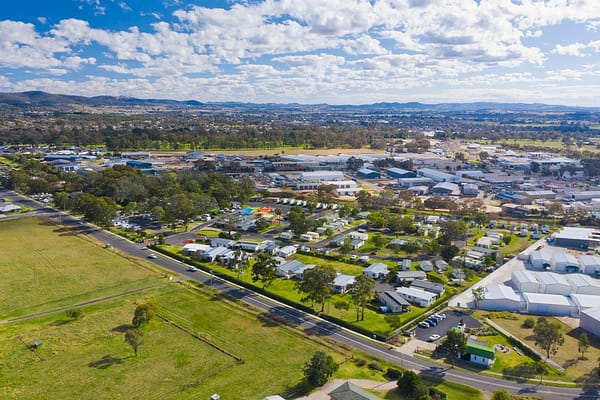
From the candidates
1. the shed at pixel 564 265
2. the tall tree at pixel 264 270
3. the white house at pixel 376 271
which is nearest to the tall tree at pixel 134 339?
the tall tree at pixel 264 270

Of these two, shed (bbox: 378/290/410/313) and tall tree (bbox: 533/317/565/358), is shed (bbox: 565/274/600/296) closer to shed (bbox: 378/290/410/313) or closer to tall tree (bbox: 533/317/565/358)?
tall tree (bbox: 533/317/565/358)

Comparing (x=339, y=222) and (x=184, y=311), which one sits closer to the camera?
(x=184, y=311)

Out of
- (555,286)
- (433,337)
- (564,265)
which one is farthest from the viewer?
(564,265)

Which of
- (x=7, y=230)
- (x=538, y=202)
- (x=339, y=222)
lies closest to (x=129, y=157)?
(x=7, y=230)

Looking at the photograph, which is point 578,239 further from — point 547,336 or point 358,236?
point 547,336

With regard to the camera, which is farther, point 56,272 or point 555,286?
point 56,272

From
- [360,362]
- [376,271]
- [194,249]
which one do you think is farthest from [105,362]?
[376,271]

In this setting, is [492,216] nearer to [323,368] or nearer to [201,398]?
[323,368]
